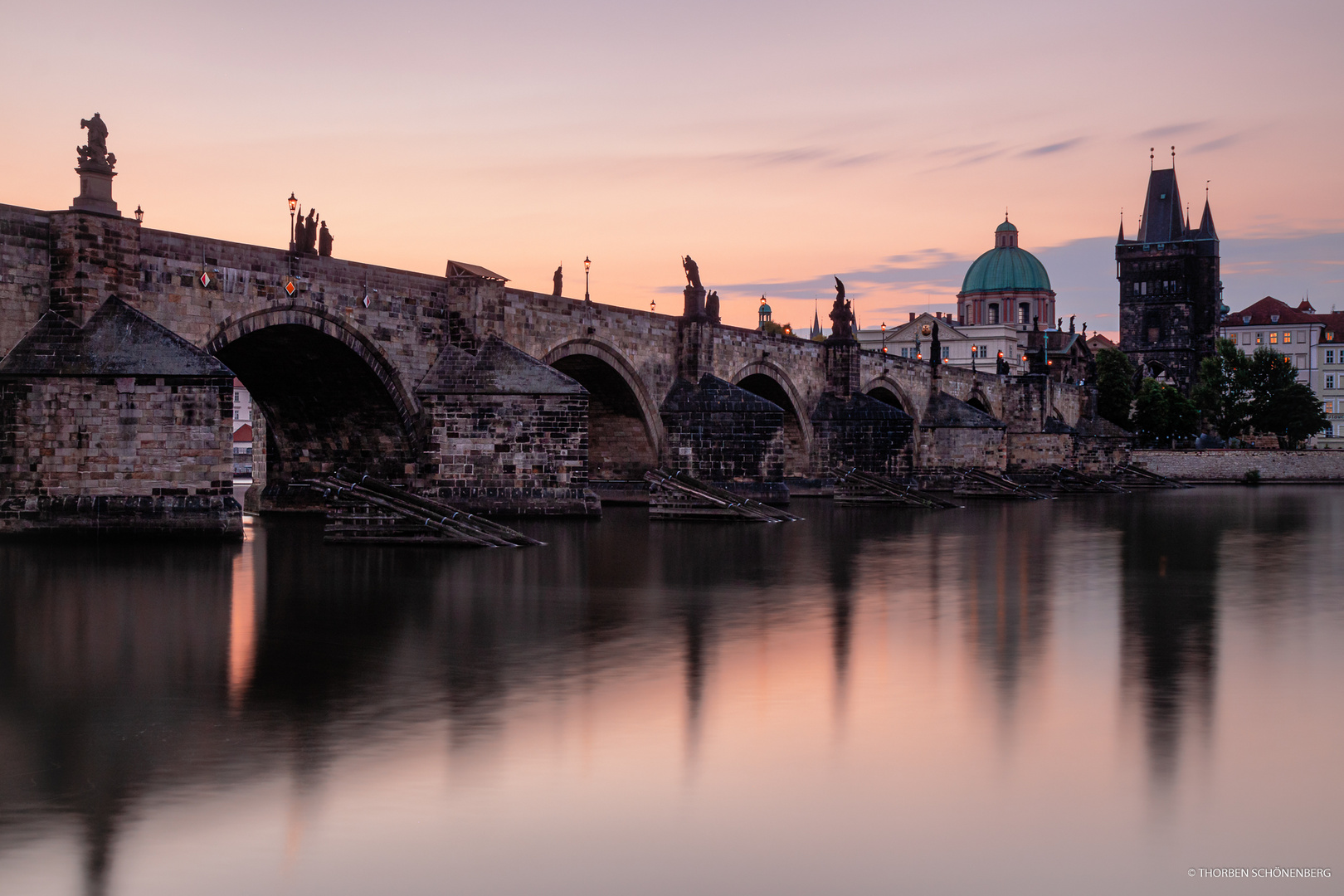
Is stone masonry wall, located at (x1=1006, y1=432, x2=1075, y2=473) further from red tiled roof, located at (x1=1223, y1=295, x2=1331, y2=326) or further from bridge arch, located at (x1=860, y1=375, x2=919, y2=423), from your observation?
red tiled roof, located at (x1=1223, y1=295, x2=1331, y2=326)

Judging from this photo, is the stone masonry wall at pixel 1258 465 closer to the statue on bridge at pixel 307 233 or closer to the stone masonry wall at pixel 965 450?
the stone masonry wall at pixel 965 450

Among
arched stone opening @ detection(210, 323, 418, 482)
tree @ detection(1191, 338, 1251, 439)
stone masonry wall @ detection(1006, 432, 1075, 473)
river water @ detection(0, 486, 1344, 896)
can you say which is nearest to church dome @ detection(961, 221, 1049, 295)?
tree @ detection(1191, 338, 1251, 439)

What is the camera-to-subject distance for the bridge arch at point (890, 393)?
170 feet

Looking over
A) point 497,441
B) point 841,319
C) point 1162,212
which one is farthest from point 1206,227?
point 497,441

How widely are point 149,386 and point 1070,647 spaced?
14.0 metres

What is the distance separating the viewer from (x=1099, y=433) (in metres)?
66.2

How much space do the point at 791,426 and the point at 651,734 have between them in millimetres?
38160

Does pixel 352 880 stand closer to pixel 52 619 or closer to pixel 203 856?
pixel 203 856

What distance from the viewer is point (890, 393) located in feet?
177

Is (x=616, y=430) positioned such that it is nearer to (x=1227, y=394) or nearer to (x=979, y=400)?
(x=979, y=400)

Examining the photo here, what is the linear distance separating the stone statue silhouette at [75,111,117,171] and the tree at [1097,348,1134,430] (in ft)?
239

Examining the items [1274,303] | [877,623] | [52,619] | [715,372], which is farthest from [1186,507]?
[1274,303]

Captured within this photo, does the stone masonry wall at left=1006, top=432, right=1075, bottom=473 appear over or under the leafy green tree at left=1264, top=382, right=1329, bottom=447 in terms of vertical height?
under

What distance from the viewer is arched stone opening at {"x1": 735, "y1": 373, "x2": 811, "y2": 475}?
44094 millimetres
